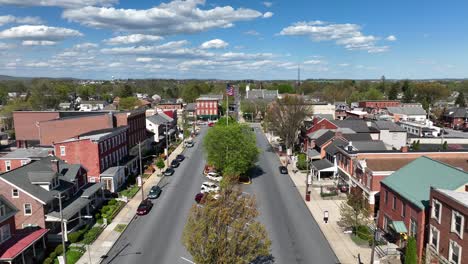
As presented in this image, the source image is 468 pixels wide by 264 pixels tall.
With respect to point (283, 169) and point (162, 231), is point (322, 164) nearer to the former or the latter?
point (283, 169)

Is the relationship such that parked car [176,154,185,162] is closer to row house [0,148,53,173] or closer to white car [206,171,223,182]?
white car [206,171,223,182]

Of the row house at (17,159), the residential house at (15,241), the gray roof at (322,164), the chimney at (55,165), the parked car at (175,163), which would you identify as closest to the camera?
the residential house at (15,241)

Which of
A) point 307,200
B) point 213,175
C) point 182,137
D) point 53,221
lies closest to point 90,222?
point 53,221

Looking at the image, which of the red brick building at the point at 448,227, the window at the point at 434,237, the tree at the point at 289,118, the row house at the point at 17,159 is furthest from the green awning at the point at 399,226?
the row house at the point at 17,159

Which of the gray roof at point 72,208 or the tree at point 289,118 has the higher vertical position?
the tree at point 289,118

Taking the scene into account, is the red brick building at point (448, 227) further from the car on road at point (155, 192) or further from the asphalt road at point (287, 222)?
the car on road at point (155, 192)

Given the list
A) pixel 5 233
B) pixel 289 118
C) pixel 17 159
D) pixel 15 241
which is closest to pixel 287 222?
pixel 15 241
